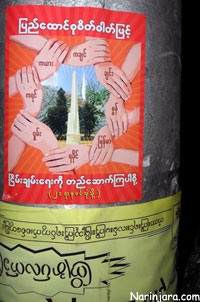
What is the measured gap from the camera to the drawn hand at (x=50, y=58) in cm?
154

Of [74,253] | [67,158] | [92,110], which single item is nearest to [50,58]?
[92,110]

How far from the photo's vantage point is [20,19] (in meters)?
1.57

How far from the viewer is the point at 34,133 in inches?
62.0

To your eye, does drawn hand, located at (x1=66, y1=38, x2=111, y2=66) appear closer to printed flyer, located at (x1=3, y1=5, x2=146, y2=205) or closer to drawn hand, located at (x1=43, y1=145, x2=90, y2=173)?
printed flyer, located at (x1=3, y1=5, x2=146, y2=205)

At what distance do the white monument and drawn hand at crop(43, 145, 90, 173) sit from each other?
0.08ft

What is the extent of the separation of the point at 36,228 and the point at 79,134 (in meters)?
0.39

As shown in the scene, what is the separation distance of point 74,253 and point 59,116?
51cm

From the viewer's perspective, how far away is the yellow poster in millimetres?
1591

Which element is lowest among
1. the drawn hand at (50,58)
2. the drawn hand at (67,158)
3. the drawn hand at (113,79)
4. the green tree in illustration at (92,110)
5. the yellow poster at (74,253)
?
the yellow poster at (74,253)

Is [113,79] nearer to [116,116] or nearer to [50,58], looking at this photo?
[116,116]

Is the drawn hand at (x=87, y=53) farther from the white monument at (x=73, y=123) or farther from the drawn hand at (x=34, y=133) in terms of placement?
the drawn hand at (x=34, y=133)

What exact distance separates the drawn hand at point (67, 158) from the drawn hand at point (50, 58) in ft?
0.90

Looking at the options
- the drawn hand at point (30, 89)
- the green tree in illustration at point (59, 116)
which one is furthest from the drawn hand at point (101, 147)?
the drawn hand at point (30, 89)

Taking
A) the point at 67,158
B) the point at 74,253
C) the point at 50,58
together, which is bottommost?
the point at 74,253
